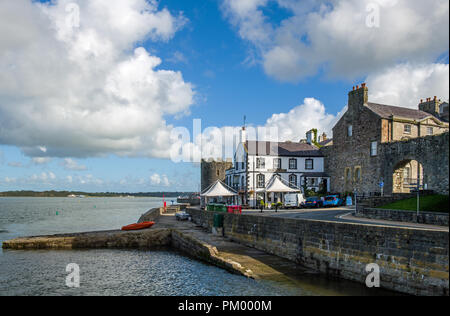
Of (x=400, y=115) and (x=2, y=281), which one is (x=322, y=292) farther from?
(x=400, y=115)

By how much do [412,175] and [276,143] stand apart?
19608 millimetres

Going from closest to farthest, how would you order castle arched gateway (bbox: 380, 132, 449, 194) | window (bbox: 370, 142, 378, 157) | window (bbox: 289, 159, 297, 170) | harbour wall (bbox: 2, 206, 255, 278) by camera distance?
1. castle arched gateway (bbox: 380, 132, 449, 194)
2. harbour wall (bbox: 2, 206, 255, 278)
3. window (bbox: 370, 142, 378, 157)
4. window (bbox: 289, 159, 297, 170)

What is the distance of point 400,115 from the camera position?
3741 cm

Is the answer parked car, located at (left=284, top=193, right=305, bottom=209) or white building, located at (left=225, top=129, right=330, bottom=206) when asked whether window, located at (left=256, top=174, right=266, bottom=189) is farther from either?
parked car, located at (left=284, top=193, right=305, bottom=209)

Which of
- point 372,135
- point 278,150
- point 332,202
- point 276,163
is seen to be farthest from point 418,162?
point 278,150

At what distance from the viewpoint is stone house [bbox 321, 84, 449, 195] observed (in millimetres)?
34719

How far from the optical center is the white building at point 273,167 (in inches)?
1812

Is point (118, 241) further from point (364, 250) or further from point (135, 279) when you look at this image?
point (364, 250)

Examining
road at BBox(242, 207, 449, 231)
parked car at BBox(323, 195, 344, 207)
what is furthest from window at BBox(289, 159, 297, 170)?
road at BBox(242, 207, 449, 231)

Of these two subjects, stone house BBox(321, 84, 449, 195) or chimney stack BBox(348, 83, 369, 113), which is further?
chimney stack BBox(348, 83, 369, 113)

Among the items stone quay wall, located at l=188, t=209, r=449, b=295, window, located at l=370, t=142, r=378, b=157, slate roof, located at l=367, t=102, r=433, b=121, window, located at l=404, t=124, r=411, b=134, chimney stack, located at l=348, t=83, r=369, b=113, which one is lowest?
stone quay wall, located at l=188, t=209, r=449, b=295

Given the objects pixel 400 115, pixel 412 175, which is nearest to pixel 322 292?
pixel 412 175

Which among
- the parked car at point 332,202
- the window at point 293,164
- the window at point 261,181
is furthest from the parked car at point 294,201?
the window at point 293,164
